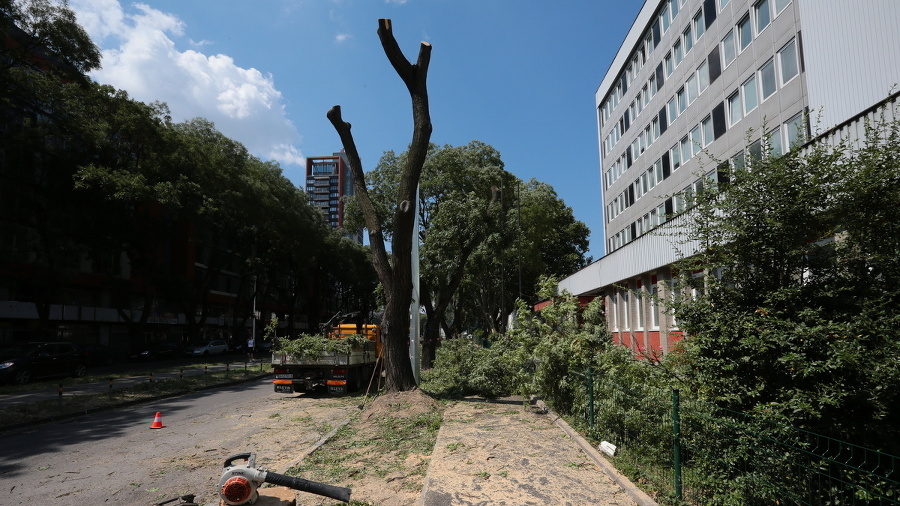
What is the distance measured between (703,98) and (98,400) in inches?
1049

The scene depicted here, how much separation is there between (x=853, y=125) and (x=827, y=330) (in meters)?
5.46

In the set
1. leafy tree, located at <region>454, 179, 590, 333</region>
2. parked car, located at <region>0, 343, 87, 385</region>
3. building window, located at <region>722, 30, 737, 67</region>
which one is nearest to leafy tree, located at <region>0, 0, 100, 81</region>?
parked car, located at <region>0, 343, 87, 385</region>

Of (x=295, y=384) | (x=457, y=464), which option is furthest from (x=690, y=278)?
(x=295, y=384)

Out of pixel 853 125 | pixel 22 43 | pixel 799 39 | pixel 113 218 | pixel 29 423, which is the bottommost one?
pixel 29 423

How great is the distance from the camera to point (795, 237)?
5.36 meters

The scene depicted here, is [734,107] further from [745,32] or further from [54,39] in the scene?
[54,39]

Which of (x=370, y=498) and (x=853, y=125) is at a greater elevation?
(x=853, y=125)

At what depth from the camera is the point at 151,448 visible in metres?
9.61

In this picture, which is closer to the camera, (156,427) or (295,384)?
(156,427)

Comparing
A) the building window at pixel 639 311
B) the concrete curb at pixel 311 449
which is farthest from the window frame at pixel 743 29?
the concrete curb at pixel 311 449

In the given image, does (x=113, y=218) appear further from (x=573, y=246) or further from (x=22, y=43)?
(x=573, y=246)

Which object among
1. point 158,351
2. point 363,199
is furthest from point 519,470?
point 158,351

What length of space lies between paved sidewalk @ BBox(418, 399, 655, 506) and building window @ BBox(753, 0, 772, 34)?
64.0ft

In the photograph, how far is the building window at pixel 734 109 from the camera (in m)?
23.9
